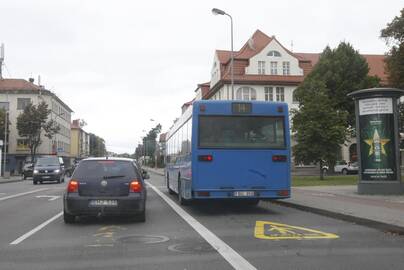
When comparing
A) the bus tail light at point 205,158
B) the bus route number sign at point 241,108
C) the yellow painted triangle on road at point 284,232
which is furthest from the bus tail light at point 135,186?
the bus route number sign at point 241,108

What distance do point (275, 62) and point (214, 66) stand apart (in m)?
9.80

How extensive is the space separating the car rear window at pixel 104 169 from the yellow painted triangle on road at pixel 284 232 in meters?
3.19

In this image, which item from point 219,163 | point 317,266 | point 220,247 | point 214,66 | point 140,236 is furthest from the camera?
point 214,66

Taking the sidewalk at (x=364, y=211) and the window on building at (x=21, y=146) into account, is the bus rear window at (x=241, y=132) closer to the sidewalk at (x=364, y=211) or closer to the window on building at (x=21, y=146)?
the sidewalk at (x=364, y=211)

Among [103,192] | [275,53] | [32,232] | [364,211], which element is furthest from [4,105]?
[364,211]

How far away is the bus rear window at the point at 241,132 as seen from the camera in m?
14.5

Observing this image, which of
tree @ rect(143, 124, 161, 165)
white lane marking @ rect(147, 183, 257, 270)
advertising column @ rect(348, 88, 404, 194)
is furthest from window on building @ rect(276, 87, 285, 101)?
tree @ rect(143, 124, 161, 165)

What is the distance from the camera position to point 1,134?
76.8m

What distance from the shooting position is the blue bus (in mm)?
14367

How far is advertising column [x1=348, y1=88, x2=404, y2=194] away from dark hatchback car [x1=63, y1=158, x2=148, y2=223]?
11.2 meters

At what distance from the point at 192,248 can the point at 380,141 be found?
13.6 m

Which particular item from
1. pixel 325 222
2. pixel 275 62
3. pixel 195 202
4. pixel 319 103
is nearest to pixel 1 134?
pixel 275 62

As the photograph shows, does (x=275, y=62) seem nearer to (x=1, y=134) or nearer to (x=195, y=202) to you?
(x=1, y=134)

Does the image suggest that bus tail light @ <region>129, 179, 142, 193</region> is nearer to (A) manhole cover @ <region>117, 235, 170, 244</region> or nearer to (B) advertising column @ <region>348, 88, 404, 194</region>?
(A) manhole cover @ <region>117, 235, 170, 244</region>
